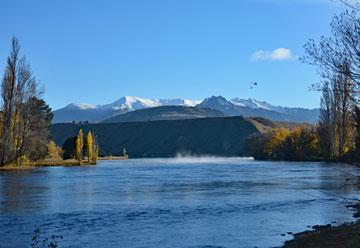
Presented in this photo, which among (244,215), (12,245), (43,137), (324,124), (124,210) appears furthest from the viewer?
(324,124)

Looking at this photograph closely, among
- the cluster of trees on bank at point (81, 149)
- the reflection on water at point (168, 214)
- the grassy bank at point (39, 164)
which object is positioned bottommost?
the reflection on water at point (168, 214)

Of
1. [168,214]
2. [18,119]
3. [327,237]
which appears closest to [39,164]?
[18,119]

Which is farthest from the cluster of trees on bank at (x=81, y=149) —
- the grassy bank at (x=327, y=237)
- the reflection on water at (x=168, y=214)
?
the grassy bank at (x=327, y=237)

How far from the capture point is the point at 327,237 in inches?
778

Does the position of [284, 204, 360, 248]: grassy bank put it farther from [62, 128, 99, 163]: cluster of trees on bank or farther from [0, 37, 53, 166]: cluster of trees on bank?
[62, 128, 99, 163]: cluster of trees on bank

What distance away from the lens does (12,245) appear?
20234 millimetres

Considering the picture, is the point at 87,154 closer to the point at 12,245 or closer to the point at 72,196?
the point at 72,196

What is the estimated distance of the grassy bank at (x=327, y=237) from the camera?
18.1 m

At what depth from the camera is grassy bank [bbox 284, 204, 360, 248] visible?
18084 millimetres

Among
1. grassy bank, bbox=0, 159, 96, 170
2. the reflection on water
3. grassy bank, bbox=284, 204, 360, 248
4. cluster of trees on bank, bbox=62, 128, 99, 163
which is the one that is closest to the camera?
Answer: grassy bank, bbox=284, 204, 360, 248

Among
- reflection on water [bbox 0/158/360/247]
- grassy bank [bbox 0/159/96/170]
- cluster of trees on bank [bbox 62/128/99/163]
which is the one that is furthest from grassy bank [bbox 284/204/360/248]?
cluster of trees on bank [bbox 62/128/99/163]

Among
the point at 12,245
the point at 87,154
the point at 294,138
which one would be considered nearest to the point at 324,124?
the point at 294,138

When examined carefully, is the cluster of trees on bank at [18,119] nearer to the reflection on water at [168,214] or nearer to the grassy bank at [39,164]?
the grassy bank at [39,164]

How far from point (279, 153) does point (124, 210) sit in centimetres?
11408
